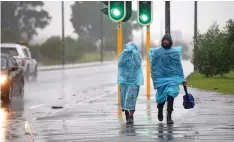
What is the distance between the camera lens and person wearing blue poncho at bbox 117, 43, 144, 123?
42.2 ft

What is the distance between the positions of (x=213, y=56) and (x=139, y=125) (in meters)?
17.7

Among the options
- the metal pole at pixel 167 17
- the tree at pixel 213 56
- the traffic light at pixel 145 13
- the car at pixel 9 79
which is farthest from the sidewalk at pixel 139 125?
the tree at pixel 213 56

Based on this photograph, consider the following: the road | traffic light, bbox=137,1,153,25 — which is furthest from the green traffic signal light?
the road

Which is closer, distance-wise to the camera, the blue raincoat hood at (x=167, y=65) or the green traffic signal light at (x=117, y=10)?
the blue raincoat hood at (x=167, y=65)

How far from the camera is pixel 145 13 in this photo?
58.7ft

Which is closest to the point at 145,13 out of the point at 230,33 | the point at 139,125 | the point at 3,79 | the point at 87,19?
the point at 3,79

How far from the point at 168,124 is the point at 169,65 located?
1081 mm

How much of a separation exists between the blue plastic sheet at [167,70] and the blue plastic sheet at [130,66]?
34cm

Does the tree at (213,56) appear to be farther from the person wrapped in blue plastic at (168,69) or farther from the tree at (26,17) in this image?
the tree at (26,17)

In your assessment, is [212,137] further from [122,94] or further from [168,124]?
[122,94]

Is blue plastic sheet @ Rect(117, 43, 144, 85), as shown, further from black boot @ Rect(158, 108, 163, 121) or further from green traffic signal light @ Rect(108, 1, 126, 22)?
green traffic signal light @ Rect(108, 1, 126, 22)

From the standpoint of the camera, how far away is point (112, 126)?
1220 cm

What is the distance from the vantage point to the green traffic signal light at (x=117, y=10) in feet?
53.1

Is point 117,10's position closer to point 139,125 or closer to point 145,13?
point 145,13
